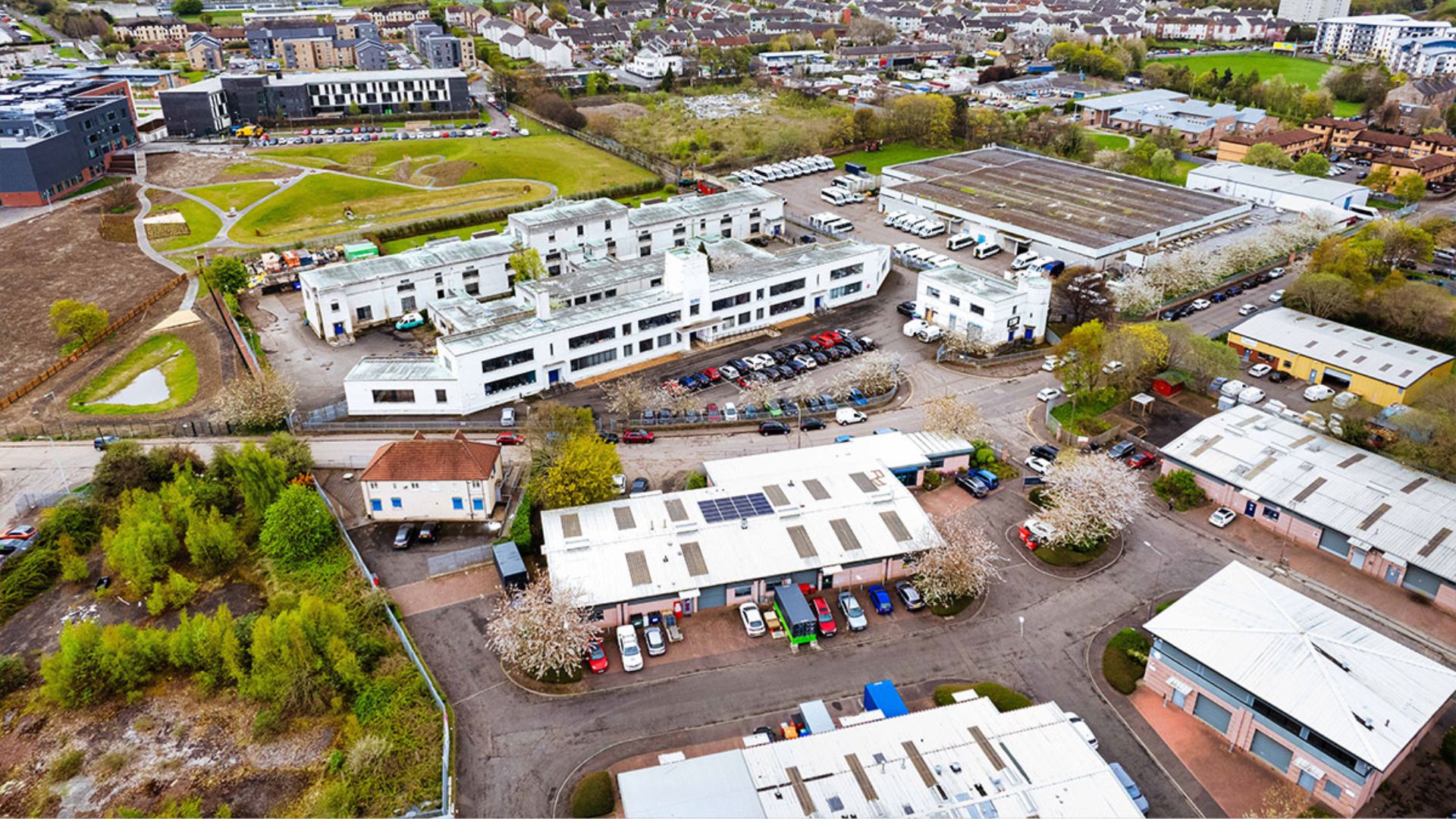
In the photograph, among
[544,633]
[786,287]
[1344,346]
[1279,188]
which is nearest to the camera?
[544,633]

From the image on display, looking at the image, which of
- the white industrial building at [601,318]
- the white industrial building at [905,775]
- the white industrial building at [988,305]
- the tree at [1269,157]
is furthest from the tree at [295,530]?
the tree at [1269,157]

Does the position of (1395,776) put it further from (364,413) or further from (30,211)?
(30,211)

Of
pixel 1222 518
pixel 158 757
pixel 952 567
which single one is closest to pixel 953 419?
pixel 952 567

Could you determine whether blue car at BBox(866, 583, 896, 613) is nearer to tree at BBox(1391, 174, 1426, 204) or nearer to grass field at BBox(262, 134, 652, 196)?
grass field at BBox(262, 134, 652, 196)

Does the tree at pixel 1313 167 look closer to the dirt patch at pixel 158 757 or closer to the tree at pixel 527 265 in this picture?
the tree at pixel 527 265

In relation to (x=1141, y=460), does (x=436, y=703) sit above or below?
below

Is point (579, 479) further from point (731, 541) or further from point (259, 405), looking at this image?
point (259, 405)
